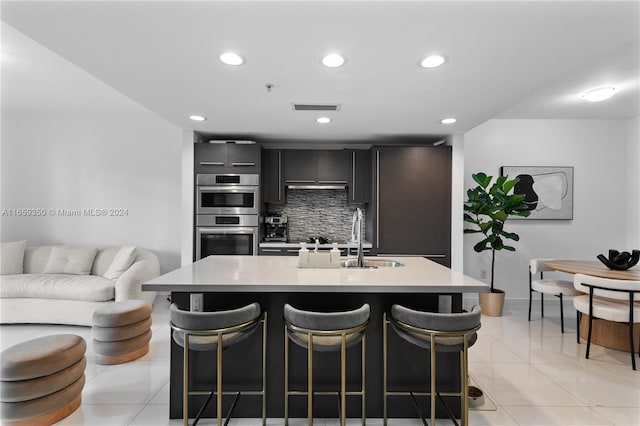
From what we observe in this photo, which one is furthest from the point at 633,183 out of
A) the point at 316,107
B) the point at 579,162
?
the point at 316,107

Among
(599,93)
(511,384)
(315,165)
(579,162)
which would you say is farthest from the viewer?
(579,162)

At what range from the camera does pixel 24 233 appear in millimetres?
4957

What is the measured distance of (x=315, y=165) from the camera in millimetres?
4715

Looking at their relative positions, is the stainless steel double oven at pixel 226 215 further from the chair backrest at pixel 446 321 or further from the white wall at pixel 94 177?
the chair backrest at pixel 446 321

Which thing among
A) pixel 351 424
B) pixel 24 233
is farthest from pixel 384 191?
pixel 24 233

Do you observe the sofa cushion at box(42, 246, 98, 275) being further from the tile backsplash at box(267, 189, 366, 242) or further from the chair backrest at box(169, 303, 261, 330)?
the chair backrest at box(169, 303, 261, 330)

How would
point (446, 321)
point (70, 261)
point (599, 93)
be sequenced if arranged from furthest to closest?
point (70, 261), point (599, 93), point (446, 321)

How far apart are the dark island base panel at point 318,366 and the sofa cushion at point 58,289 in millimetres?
2263

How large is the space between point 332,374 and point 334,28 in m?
2.11

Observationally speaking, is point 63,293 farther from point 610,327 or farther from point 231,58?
point 610,327

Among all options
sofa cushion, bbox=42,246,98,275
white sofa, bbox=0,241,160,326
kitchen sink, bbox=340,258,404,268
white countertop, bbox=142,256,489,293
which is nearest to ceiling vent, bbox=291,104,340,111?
kitchen sink, bbox=340,258,404,268

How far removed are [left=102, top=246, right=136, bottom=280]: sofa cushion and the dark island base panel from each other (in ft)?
8.30

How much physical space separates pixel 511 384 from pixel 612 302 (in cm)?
158

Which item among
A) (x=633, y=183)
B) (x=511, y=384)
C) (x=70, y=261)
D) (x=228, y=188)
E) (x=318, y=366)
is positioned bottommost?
(x=511, y=384)
